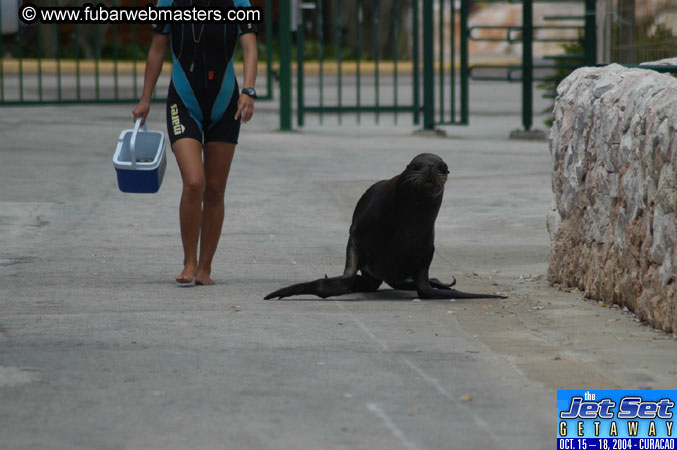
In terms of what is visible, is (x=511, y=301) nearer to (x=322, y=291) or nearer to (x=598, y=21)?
(x=322, y=291)

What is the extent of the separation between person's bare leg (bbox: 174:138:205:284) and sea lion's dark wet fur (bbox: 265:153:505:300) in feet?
2.31

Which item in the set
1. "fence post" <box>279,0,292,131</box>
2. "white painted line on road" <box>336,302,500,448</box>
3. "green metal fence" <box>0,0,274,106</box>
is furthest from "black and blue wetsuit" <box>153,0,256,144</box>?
"green metal fence" <box>0,0,274,106</box>

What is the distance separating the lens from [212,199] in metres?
7.58

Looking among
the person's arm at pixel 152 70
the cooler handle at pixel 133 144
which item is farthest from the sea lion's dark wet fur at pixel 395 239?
the person's arm at pixel 152 70

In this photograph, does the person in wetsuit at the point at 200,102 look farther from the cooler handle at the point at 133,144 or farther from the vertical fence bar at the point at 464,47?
the vertical fence bar at the point at 464,47

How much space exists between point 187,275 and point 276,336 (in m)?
1.68

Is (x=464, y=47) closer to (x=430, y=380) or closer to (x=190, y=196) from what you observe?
(x=190, y=196)

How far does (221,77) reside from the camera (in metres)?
7.32

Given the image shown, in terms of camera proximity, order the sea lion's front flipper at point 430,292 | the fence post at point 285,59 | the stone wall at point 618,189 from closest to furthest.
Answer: the stone wall at point 618,189, the sea lion's front flipper at point 430,292, the fence post at point 285,59

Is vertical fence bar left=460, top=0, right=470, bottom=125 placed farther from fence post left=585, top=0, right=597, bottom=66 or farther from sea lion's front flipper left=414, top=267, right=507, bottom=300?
sea lion's front flipper left=414, top=267, right=507, bottom=300

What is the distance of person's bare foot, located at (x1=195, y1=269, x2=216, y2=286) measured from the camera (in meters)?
7.55

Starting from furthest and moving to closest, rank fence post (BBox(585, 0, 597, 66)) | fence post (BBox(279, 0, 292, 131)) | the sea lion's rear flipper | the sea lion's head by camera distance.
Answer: fence post (BBox(279, 0, 292, 131)) < fence post (BBox(585, 0, 597, 66)) < the sea lion's rear flipper < the sea lion's head

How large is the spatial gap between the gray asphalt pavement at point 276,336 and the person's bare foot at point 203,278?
0.10 meters

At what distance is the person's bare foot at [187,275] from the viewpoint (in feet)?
24.5
